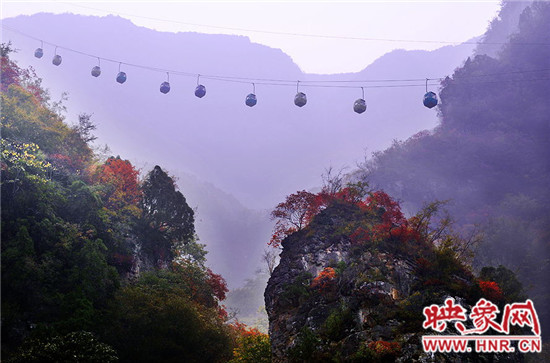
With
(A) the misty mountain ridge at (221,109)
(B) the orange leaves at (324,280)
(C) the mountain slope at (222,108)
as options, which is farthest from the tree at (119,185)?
(C) the mountain slope at (222,108)

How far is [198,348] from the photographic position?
12.1 metres

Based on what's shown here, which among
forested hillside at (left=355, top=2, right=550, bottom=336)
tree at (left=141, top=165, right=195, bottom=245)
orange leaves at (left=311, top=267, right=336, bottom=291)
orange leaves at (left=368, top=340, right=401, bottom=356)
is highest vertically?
forested hillside at (left=355, top=2, right=550, bottom=336)

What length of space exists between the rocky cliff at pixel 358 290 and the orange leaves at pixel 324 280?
36 millimetres

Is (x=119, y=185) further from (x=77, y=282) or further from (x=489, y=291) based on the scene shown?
(x=489, y=291)

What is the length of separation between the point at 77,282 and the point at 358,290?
9646mm

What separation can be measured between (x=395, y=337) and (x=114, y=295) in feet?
32.1

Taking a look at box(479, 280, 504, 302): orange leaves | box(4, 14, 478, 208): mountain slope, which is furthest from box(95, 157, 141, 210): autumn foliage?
box(4, 14, 478, 208): mountain slope

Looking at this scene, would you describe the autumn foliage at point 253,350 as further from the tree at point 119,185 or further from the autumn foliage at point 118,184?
the autumn foliage at point 118,184

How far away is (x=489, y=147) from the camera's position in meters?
36.1

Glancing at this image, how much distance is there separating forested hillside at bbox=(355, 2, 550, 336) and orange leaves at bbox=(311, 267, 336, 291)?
2111 cm

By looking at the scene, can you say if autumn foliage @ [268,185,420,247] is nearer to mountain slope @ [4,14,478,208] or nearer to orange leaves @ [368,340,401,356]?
orange leaves @ [368,340,401,356]

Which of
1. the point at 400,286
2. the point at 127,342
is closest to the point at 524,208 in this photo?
the point at 400,286

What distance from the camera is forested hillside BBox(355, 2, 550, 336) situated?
32.6 metres

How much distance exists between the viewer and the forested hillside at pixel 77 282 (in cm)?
1055
